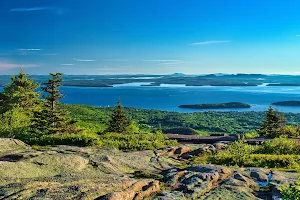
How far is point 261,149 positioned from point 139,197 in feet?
40.4

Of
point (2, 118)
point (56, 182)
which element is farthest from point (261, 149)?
point (2, 118)

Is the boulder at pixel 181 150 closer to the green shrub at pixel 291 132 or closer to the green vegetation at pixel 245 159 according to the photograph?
the green vegetation at pixel 245 159

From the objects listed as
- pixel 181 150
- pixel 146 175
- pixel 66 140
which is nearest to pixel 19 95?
pixel 66 140

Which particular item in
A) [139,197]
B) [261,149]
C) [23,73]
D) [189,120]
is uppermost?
[23,73]

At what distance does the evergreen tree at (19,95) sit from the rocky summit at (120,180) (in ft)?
84.4

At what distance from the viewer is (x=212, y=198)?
834cm

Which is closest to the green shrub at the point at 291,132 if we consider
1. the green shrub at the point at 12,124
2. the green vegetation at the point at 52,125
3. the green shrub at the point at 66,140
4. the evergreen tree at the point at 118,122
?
the green vegetation at the point at 52,125

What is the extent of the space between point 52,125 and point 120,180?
1994 cm

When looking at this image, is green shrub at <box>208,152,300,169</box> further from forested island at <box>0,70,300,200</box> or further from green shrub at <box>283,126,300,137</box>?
green shrub at <box>283,126,300,137</box>

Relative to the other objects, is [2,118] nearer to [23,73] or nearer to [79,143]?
[23,73]

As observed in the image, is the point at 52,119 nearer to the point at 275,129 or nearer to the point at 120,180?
the point at 120,180

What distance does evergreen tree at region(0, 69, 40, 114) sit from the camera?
36.2 meters

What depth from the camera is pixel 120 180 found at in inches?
344

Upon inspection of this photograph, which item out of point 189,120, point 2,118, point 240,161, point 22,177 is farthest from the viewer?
point 189,120
